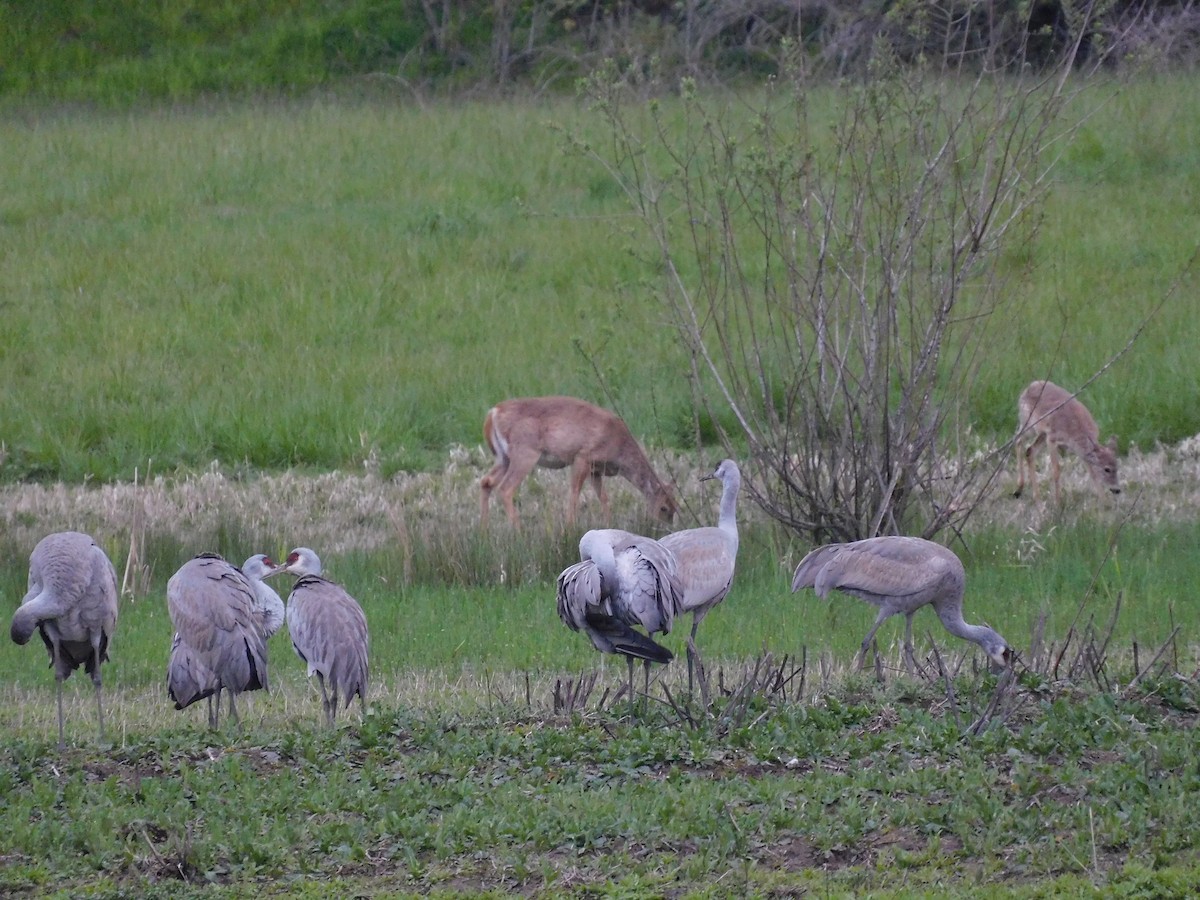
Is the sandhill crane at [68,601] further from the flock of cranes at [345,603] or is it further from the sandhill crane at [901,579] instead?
the sandhill crane at [901,579]

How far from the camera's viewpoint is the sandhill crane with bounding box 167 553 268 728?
7863 mm

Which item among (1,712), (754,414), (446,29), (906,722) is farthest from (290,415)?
(446,29)

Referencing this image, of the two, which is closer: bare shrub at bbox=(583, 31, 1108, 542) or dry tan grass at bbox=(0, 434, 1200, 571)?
bare shrub at bbox=(583, 31, 1108, 542)

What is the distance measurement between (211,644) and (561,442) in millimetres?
7003

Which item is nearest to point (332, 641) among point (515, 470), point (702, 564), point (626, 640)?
point (626, 640)

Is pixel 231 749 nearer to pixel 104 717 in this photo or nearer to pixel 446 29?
pixel 104 717

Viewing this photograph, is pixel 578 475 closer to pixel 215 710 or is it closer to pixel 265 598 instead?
pixel 265 598

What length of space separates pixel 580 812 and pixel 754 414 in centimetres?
550

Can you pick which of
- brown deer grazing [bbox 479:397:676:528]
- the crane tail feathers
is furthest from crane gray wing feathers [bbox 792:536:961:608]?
brown deer grazing [bbox 479:397:676:528]

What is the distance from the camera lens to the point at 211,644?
7.86m

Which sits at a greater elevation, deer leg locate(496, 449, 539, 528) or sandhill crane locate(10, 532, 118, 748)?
sandhill crane locate(10, 532, 118, 748)

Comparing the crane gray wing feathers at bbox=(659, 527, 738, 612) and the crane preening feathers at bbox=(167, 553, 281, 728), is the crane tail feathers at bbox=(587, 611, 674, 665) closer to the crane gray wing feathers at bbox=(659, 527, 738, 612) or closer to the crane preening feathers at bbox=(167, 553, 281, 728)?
the crane gray wing feathers at bbox=(659, 527, 738, 612)

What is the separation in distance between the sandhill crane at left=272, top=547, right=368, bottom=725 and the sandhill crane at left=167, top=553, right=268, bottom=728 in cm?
23

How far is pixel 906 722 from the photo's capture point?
7027 millimetres
